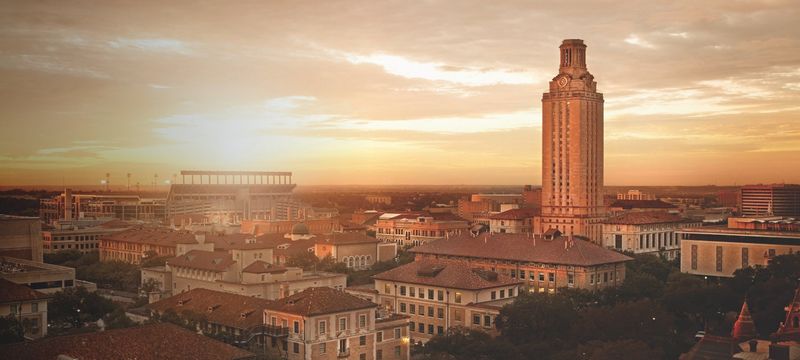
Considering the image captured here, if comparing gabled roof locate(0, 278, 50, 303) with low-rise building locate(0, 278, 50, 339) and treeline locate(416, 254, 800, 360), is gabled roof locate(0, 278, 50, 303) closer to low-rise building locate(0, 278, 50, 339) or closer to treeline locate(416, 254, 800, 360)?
low-rise building locate(0, 278, 50, 339)

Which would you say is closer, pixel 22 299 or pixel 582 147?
pixel 22 299

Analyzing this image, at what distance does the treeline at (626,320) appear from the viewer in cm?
4525

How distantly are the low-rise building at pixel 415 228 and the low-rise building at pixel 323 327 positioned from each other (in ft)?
210

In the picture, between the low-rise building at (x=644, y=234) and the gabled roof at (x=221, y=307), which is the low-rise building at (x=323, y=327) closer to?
the gabled roof at (x=221, y=307)

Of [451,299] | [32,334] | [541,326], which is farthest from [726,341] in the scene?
[32,334]

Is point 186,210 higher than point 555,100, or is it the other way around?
point 555,100

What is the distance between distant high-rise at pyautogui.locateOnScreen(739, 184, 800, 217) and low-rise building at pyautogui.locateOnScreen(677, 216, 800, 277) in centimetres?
3471

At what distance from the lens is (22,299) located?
42125 mm

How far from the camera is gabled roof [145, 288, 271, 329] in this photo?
4419cm

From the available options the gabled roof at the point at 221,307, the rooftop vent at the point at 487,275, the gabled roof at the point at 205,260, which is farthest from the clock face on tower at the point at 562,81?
the gabled roof at the point at 221,307

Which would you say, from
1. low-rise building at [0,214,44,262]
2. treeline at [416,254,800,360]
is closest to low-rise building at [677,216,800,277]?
treeline at [416,254,800,360]

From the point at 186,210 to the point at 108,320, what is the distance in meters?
101

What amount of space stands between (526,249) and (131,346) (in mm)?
39817

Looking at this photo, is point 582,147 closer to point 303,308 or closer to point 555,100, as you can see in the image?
point 555,100
